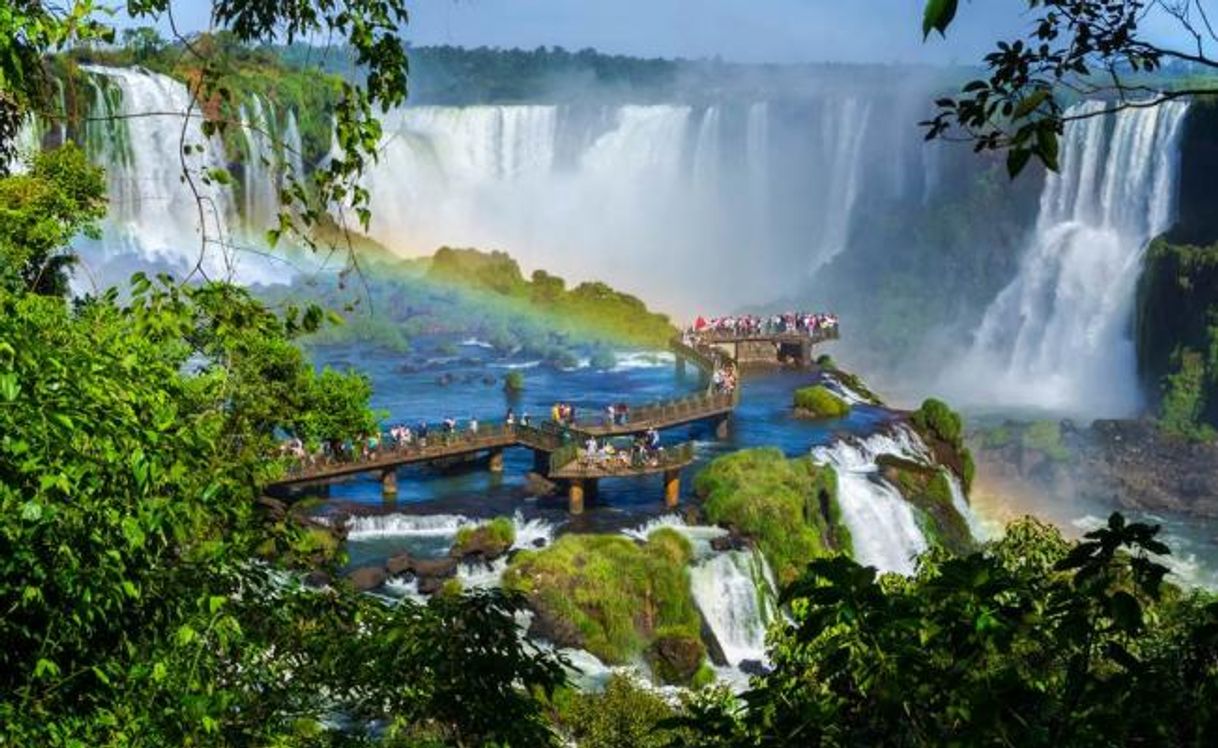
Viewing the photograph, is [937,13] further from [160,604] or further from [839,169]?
[839,169]

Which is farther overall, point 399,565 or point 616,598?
point 399,565

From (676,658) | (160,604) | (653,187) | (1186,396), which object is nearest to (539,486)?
(676,658)

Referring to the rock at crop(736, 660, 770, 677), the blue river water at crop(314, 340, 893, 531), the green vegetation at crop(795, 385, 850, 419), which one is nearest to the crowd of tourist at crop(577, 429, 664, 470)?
the blue river water at crop(314, 340, 893, 531)

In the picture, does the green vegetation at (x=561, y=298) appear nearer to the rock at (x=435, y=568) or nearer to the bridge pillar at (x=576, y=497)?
the bridge pillar at (x=576, y=497)

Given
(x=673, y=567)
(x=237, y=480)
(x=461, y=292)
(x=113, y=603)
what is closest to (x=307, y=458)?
(x=673, y=567)

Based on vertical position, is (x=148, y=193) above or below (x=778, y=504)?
above

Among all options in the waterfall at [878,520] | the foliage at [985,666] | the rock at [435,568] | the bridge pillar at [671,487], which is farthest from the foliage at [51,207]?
the waterfall at [878,520]
